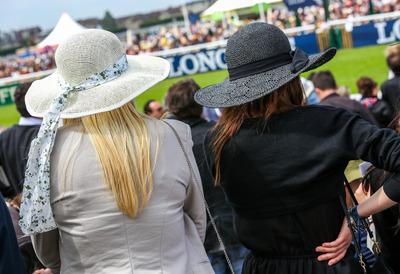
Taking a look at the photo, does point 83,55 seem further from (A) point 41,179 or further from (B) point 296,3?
(B) point 296,3

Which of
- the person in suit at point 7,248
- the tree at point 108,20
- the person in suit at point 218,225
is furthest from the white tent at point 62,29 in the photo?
the tree at point 108,20

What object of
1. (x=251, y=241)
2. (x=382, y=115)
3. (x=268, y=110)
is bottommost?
(x=382, y=115)

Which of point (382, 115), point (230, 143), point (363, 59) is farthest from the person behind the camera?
point (363, 59)

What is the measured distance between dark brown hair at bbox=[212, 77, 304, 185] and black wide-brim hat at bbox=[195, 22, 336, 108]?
6 cm

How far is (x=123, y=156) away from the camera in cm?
193

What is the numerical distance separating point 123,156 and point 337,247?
941 mm

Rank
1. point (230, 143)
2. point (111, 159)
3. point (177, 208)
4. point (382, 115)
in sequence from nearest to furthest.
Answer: point (111, 159) → point (177, 208) → point (230, 143) → point (382, 115)

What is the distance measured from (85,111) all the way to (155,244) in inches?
22.3

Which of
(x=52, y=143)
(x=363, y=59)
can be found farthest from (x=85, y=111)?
(x=363, y=59)

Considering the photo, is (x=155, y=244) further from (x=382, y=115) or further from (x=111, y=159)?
(x=382, y=115)

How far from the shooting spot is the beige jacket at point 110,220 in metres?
1.95

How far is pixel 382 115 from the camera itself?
6.34m

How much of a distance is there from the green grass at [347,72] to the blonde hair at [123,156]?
13703 mm

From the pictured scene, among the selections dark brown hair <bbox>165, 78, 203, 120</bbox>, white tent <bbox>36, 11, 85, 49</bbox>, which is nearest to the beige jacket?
dark brown hair <bbox>165, 78, 203, 120</bbox>
